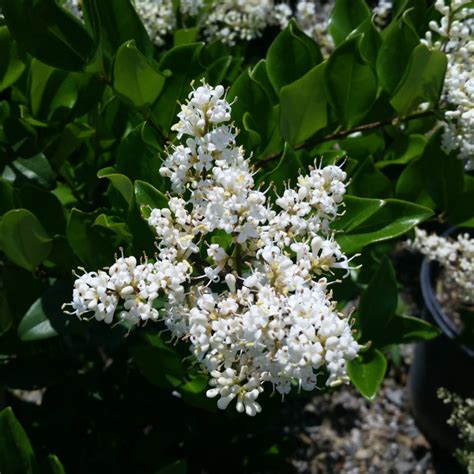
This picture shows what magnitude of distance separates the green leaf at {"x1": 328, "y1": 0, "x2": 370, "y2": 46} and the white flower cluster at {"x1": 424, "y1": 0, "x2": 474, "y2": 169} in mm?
168

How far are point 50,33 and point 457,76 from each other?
73 cm

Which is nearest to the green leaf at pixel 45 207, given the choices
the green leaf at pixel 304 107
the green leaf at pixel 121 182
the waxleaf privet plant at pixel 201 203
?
the waxleaf privet plant at pixel 201 203

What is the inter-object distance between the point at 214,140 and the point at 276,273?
0.23 metres

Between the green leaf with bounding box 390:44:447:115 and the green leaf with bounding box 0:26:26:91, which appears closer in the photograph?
the green leaf with bounding box 390:44:447:115

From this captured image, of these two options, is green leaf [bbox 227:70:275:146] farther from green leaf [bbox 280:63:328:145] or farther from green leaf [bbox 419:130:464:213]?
green leaf [bbox 419:130:464:213]

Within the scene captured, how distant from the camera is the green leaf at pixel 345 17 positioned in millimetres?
1529

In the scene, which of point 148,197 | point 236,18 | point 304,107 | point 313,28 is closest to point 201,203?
point 148,197

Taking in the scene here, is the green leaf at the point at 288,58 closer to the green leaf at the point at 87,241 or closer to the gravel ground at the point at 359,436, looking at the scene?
the green leaf at the point at 87,241

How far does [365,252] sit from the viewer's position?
1.45m

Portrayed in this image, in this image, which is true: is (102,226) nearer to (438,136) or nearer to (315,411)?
(438,136)

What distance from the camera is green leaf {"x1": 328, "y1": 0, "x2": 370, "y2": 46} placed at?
153 centimetres

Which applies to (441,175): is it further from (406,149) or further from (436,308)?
(436,308)

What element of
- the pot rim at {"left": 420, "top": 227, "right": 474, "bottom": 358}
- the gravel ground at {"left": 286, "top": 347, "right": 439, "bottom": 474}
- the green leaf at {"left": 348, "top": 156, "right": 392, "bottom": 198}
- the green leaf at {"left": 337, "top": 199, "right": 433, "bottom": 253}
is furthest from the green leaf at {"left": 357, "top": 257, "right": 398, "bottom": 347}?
the gravel ground at {"left": 286, "top": 347, "right": 439, "bottom": 474}

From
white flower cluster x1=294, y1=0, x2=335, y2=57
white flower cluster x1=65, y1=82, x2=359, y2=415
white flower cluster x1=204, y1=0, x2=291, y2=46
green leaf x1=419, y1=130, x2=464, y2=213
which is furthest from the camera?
white flower cluster x1=294, y1=0, x2=335, y2=57
